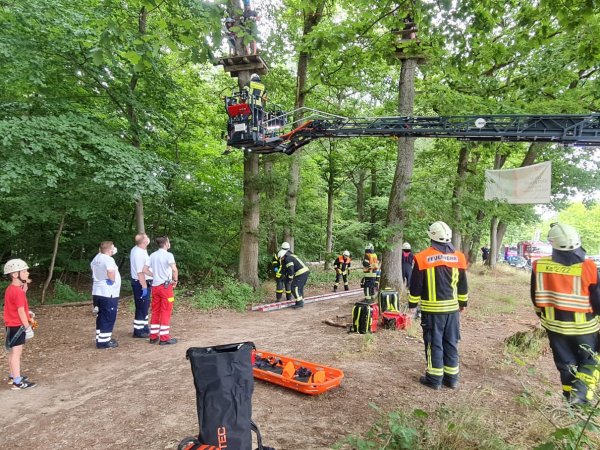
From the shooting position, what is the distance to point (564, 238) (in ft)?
14.2

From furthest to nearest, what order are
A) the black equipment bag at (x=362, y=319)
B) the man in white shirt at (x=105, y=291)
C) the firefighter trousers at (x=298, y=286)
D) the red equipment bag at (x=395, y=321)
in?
the firefighter trousers at (x=298, y=286) < the red equipment bag at (x=395, y=321) < the black equipment bag at (x=362, y=319) < the man in white shirt at (x=105, y=291)

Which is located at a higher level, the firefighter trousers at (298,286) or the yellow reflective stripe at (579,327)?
the yellow reflective stripe at (579,327)

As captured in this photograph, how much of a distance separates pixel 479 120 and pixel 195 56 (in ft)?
16.8

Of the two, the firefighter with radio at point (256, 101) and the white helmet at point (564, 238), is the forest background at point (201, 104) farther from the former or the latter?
the white helmet at point (564, 238)

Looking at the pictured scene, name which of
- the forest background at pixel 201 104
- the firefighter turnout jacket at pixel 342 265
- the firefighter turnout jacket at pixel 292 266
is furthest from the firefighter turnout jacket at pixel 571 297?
the firefighter turnout jacket at pixel 342 265

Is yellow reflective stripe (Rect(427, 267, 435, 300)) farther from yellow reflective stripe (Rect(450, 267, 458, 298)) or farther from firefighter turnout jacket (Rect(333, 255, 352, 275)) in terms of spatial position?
firefighter turnout jacket (Rect(333, 255, 352, 275))

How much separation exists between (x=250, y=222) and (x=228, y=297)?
2466 millimetres

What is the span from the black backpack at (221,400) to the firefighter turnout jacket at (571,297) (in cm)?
356

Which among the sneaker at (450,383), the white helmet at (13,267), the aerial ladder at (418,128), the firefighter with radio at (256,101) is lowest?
the sneaker at (450,383)

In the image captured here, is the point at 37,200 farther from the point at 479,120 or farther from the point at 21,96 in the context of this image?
the point at 479,120

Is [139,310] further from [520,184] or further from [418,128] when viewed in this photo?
[520,184]

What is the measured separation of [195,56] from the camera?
165 inches

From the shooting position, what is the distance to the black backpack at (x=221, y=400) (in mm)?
2805

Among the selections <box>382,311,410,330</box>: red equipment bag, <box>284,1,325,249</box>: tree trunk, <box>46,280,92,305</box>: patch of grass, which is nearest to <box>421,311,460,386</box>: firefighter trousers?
<box>382,311,410,330</box>: red equipment bag
